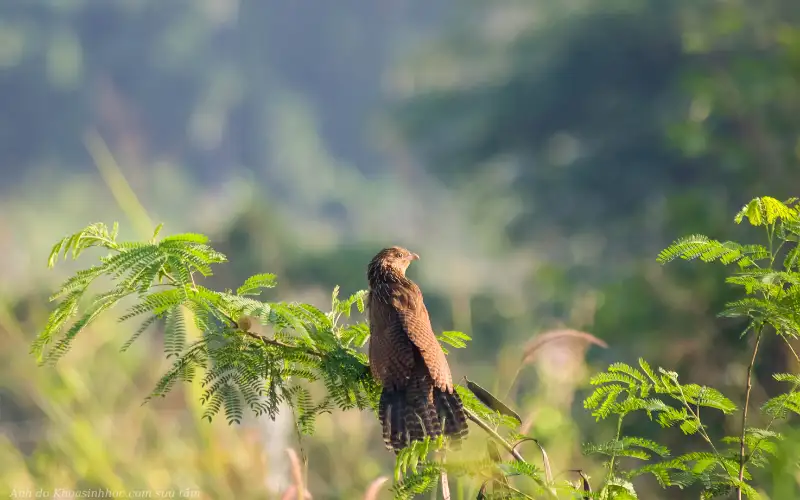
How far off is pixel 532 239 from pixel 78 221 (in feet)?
39.2

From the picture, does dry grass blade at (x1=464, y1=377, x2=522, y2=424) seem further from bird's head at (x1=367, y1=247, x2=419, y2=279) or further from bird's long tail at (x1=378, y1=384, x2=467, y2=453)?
bird's head at (x1=367, y1=247, x2=419, y2=279)

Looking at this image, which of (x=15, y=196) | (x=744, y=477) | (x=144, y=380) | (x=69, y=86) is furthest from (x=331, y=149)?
(x=744, y=477)

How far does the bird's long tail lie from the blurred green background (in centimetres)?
32

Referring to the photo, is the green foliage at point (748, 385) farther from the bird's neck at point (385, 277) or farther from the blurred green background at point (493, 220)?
the bird's neck at point (385, 277)

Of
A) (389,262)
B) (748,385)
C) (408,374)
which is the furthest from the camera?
(389,262)

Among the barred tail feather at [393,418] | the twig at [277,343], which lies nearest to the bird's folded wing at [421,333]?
the barred tail feather at [393,418]

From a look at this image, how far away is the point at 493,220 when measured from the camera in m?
13.7

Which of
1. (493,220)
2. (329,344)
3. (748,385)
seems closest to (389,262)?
(329,344)

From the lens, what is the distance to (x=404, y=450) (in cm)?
148

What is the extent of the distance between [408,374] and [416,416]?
0.12 meters

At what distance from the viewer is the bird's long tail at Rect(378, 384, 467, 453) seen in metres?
1.63

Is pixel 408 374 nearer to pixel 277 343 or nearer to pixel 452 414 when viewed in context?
pixel 452 414

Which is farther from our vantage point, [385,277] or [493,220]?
[493,220]

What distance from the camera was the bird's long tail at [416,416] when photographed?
1632 millimetres
